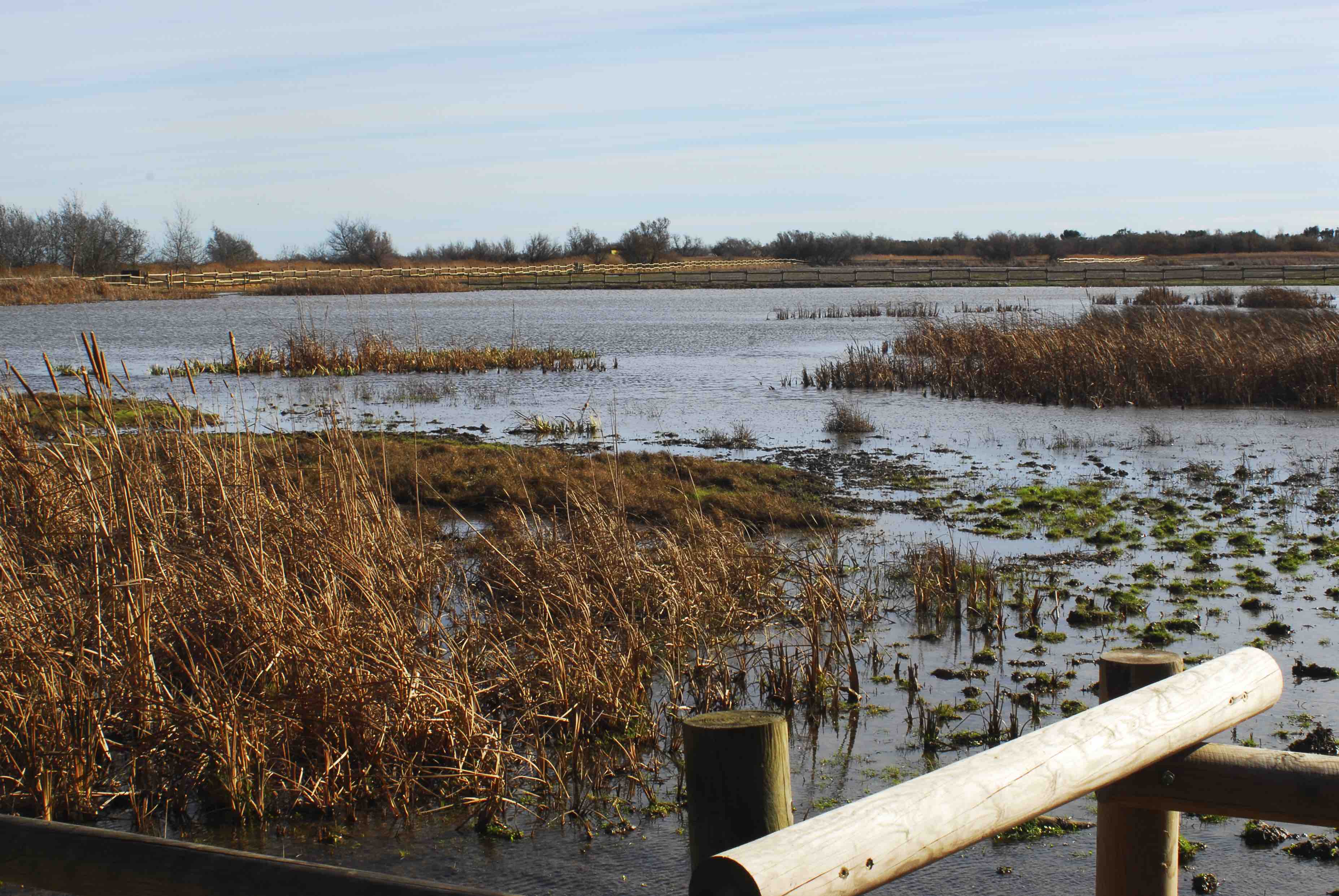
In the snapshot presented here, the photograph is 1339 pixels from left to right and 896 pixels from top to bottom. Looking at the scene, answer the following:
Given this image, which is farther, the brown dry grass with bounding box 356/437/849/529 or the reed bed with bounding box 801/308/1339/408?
the reed bed with bounding box 801/308/1339/408

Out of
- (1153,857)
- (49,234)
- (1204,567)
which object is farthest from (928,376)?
(49,234)

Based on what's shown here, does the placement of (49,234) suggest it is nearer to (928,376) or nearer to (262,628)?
(928,376)

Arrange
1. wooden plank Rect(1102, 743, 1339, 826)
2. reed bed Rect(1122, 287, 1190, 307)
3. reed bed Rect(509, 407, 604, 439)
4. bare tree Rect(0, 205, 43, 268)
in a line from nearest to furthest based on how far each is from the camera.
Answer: wooden plank Rect(1102, 743, 1339, 826) < reed bed Rect(509, 407, 604, 439) < reed bed Rect(1122, 287, 1190, 307) < bare tree Rect(0, 205, 43, 268)

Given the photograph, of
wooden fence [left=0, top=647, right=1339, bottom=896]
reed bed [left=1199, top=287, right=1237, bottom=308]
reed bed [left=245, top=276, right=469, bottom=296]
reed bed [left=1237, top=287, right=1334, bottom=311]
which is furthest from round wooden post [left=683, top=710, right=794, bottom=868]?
reed bed [left=245, top=276, right=469, bottom=296]

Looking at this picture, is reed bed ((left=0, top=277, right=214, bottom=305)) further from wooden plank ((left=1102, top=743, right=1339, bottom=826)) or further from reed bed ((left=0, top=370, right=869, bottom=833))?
wooden plank ((left=1102, top=743, right=1339, bottom=826))

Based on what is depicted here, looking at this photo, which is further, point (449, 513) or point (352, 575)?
point (449, 513)

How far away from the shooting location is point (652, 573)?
740 centimetres

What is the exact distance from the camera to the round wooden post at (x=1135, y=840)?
2906 mm

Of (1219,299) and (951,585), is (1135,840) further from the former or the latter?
(1219,299)

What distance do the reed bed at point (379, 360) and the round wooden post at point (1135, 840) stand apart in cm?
2434

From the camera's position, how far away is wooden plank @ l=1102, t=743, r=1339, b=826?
257 centimetres

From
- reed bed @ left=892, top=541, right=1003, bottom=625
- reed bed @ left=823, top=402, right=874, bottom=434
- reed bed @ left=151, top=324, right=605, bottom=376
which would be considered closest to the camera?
reed bed @ left=892, top=541, right=1003, bottom=625

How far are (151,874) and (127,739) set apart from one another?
3.97 m

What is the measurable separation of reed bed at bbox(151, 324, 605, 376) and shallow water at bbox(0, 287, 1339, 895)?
75 centimetres
